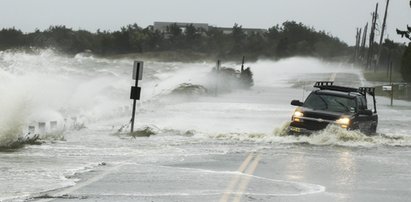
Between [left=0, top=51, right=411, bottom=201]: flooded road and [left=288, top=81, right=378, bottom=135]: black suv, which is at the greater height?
[left=288, top=81, right=378, bottom=135]: black suv

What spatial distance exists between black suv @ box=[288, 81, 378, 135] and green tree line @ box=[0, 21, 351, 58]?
10122cm

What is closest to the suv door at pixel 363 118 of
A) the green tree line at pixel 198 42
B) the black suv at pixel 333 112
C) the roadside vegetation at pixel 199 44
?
the black suv at pixel 333 112

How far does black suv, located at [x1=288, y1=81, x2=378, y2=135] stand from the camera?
706 inches

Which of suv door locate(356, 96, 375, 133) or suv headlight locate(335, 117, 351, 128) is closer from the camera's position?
suv headlight locate(335, 117, 351, 128)

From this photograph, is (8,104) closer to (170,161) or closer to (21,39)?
(170,161)

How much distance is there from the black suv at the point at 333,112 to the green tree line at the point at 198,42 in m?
101

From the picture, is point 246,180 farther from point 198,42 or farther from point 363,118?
point 198,42

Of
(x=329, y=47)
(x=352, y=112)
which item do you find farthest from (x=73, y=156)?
(x=329, y=47)

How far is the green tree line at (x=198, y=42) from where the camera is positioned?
13412 centimetres

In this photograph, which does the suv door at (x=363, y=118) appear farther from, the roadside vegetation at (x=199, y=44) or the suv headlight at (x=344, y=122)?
the roadside vegetation at (x=199, y=44)

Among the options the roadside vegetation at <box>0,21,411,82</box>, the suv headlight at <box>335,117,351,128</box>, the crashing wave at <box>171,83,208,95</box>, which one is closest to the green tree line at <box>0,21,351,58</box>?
the roadside vegetation at <box>0,21,411,82</box>

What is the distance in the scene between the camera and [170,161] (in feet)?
45.4

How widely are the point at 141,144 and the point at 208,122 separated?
913 cm

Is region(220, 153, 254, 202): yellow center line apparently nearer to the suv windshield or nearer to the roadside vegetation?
the suv windshield
